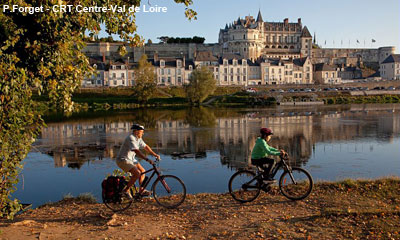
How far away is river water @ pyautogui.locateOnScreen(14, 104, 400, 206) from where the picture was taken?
14.6m

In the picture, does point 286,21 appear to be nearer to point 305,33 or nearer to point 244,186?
point 305,33

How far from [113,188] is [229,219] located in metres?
2.75

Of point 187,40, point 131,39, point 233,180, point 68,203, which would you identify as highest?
point 187,40

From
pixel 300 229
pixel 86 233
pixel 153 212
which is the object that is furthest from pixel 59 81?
pixel 300 229

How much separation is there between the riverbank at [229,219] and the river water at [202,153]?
129 centimetres

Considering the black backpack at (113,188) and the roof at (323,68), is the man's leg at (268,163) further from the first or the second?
the roof at (323,68)

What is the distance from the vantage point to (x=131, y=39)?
8836 mm

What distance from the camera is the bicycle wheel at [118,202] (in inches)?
333

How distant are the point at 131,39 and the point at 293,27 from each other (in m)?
123

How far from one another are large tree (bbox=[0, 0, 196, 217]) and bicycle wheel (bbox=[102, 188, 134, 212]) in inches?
79.2

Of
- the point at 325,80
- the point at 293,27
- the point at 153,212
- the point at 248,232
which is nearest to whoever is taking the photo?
the point at 248,232

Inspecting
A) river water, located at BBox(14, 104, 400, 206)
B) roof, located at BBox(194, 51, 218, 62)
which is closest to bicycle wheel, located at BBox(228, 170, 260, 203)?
river water, located at BBox(14, 104, 400, 206)

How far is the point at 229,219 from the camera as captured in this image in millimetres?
7809

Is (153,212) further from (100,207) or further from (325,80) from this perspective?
(325,80)
